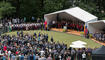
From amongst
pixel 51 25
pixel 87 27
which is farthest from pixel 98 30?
pixel 51 25

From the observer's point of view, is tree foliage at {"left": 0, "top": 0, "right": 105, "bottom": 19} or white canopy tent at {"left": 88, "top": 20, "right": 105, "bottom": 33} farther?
tree foliage at {"left": 0, "top": 0, "right": 105, "bottom": 19}

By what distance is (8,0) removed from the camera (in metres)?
38.8

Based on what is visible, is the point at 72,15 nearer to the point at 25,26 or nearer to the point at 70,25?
the point at 70,25

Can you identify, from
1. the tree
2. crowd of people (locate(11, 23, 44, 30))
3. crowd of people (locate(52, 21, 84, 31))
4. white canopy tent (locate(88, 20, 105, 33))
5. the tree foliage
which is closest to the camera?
white canopy tent (locate(88, 20, 105, 33))

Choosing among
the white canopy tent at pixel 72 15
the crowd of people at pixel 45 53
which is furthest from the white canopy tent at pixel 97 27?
the crowd of people at pixel 45 53

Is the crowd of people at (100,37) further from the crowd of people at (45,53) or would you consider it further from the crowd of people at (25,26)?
the crowd of people at (25,26)

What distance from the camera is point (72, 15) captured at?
29.6 metres

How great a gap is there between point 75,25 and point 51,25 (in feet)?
12.6

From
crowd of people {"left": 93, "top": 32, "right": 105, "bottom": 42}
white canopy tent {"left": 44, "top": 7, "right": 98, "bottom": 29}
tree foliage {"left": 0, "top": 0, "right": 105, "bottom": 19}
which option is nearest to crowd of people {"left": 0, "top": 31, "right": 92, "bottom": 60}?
crowd of people {"left": 93, "top": 32, "right": 105, "bottom": 42}

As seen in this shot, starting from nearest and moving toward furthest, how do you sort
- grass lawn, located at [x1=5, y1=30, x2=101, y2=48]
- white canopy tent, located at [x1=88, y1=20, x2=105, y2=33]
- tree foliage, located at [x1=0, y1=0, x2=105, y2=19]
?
grass lawn, located at [x1=5, y1=30, x2=101, y2=48], white canopy tent, located at [x1=88, y1=20, x2=105, y2=33], tree foliage, located at [x1=0, y1=0, x2=105, y2=19]

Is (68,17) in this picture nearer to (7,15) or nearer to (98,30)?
(98,30)

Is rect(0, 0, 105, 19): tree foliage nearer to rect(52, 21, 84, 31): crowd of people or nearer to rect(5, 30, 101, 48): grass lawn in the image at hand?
rect(52, 21, 84, 31): crowd of people

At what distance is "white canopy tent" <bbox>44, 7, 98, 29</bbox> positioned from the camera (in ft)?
96.7

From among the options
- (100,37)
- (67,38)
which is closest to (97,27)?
(100,37)
